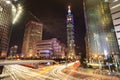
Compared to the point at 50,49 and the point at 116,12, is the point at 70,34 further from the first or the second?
the point at 116,12

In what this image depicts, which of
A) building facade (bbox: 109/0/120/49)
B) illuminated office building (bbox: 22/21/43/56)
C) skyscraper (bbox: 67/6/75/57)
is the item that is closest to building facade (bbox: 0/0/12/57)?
illuminated office building (bbox: 22/21/43/56)

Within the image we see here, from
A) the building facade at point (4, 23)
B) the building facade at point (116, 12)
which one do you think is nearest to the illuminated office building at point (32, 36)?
the building facade at point (4, 23)

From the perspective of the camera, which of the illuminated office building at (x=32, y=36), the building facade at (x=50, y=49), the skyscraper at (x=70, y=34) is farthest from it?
the illuminated office building at (x=32, y=36)

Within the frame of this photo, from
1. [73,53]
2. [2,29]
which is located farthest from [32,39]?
[2,29]

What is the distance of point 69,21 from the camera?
518ft

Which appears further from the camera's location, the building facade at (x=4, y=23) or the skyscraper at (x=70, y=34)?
the skyscraper at (x=70, y=34)

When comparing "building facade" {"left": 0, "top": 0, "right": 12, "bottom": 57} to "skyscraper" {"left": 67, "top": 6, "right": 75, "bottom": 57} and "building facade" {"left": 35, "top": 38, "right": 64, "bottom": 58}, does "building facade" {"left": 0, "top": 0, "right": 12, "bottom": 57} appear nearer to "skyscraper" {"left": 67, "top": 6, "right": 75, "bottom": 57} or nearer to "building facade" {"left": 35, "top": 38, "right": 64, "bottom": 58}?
"building facade" {"left": 35, "top": 38, "right": 64, "bottom": 58}

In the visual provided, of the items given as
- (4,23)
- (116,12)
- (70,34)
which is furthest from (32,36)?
(116,12)

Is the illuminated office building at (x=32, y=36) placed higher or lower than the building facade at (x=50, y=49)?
higher

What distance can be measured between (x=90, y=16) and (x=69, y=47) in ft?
198

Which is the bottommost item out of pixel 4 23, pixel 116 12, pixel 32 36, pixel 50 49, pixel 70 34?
pixel 50 49

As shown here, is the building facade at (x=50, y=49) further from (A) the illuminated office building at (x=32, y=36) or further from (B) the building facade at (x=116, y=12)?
(B) the building facade at (x=116, y=12)

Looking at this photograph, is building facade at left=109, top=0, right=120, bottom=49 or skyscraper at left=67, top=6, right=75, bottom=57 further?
skyscraper at left=67, top=6, right=75, bottom=57

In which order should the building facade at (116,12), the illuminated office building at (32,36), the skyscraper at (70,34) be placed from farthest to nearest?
the illuminated office building at (32,36), the skyscraper at (70,34), the building facade at (116,12)
